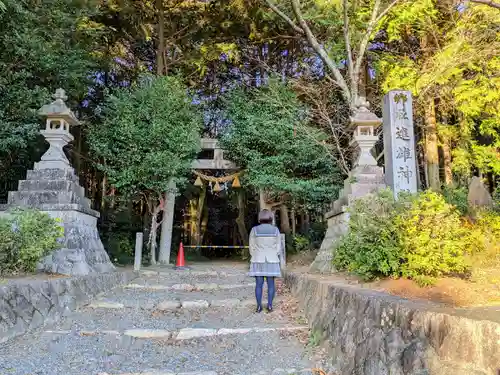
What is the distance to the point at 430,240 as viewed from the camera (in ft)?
13.9

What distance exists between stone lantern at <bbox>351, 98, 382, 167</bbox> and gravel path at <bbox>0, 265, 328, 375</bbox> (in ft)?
11.5

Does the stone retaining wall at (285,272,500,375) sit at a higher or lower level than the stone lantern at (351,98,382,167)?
lower

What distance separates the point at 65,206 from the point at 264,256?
415 centimetres

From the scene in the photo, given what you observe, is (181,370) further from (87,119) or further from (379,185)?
(87,119)

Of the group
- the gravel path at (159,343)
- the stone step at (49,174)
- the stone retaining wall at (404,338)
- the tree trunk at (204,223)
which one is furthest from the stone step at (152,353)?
the tree trunk at (204,223)

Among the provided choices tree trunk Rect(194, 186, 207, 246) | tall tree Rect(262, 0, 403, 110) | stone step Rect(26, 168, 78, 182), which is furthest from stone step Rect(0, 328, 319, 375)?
tree trunk Rect(194, 186, 207, 246)

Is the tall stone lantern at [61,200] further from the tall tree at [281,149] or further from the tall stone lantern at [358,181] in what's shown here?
the tall tree at [281,149]

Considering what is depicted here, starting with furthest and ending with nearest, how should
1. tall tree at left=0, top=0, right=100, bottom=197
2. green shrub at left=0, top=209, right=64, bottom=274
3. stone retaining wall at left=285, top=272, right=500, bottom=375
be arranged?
tall tree at left=0, top=0, right=100, bottom=197
green shrub at left=0, top=209, right=64, bottom=274
stone retaining wall at left=285, top=272, right=500, bottom=375

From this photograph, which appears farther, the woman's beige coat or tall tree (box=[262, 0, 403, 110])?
tall tree (box=[262, 0, 403, 110])

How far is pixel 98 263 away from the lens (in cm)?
796

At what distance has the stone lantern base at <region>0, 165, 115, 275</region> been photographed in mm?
7012

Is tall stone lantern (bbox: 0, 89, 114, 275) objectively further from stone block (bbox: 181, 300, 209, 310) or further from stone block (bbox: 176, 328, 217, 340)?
stone block (bbox: 176, 328, 217, 340)

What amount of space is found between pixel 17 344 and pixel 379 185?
247 inches

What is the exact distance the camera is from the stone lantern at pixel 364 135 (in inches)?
313
